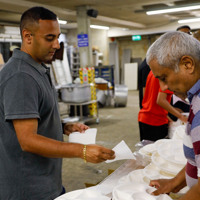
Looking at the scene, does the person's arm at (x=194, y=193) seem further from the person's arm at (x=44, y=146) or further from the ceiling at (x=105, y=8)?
the ceiling at (x=105, y=8)

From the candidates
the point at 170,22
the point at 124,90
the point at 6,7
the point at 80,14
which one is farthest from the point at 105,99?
the point at 170,22

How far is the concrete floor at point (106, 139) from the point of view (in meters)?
3.69

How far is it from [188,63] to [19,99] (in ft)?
2.54

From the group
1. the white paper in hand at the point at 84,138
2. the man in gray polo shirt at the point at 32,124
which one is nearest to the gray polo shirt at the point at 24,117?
the man in gray polo shirt at the point at 32,124

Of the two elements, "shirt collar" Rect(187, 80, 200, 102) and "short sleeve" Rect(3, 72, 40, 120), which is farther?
"short sleeve" Rect(3, 72, 40, 120)

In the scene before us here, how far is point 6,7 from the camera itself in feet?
26.2

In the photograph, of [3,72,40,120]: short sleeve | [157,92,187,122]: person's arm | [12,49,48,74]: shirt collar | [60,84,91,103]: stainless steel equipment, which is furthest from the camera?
[60,84,91,103]: stainless steel equipment

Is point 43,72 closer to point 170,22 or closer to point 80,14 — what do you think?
point 80,14

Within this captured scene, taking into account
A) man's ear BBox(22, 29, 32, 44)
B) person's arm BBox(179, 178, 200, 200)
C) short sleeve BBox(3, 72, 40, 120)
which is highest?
man's ear BBox(22, 29, 32, 44)

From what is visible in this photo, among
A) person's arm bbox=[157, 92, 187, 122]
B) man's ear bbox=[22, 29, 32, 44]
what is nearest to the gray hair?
man's ear bbox=[22, 29, 32, 44]

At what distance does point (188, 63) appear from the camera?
3.38 feet

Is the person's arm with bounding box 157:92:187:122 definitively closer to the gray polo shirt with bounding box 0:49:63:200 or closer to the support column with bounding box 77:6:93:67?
the gray polo shirt with bounding box 0:49:63:200

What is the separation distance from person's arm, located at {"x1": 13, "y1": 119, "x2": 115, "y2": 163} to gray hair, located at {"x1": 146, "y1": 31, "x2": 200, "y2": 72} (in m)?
0.53

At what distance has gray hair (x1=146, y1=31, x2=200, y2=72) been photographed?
1.03 meters
